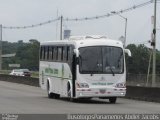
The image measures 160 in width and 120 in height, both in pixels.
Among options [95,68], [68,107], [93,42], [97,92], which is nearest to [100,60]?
[95,68]

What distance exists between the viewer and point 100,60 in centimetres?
2981

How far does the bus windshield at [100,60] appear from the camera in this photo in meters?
29.7

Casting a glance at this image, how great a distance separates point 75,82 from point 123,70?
2.52 m

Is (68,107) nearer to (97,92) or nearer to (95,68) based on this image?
(97,92)

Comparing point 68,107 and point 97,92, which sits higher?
point 97,92

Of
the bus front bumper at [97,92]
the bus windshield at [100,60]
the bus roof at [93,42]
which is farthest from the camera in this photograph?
→ the bus roof at [93,42]

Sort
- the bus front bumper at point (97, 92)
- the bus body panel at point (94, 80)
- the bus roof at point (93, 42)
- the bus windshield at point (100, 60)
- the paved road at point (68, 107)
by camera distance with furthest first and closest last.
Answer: the bus roof at point (93, 42) < the bus windshield at point (100, 60) < the bus body panel at point (94, 80) < the bus front bumper at point (97, 92) < the paved road at point (68, 107)

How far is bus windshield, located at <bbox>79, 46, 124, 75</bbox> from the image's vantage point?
29.7 m

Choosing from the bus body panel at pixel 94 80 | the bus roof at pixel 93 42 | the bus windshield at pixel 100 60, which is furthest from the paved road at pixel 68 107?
the bus roof at pixel 93 42

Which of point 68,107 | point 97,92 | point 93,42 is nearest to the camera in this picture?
point 68,107

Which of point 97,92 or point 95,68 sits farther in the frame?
point 95,68

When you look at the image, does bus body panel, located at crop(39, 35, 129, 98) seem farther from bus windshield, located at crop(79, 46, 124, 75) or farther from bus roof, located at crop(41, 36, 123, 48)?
bus windshield, located at crop(79, 46, 124, 75)

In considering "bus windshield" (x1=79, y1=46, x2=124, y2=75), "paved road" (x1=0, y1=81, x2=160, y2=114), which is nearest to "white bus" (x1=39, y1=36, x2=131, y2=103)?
"bus windshield" (x1=79, y1=46, x2=124, y2=75)

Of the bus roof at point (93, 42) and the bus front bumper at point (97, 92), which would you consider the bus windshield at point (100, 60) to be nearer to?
the bus roof at point (93, 42)
